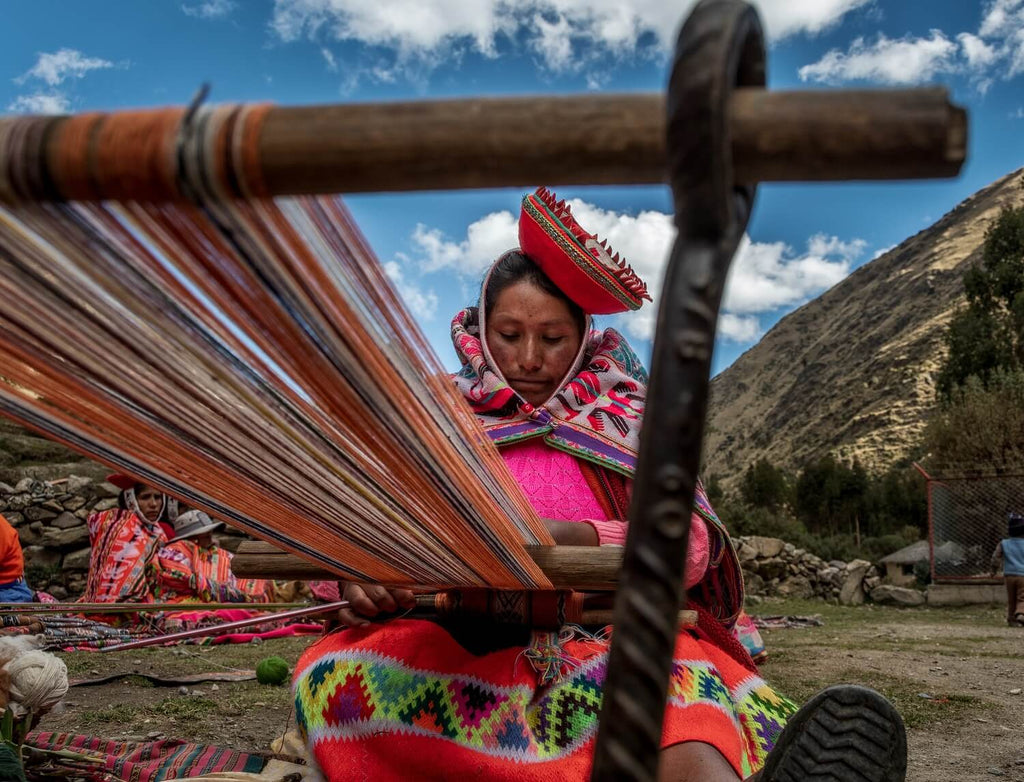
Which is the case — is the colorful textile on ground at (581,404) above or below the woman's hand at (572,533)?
above

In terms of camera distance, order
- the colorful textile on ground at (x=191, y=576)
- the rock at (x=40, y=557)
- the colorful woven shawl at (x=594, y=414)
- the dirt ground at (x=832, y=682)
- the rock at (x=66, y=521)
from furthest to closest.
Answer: the rock at (x=66, y=521) → the rock at (x=40, y=557) → the colorful textile on ground at (x=191, y=576) → the dirt ground at (x=832, y=682) → the colorful woven shawl at (x=594, y=414)

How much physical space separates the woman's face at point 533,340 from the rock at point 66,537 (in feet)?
29.9

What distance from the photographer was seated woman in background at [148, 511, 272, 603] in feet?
24.6

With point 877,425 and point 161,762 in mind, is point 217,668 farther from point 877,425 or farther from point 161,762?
point 877,425

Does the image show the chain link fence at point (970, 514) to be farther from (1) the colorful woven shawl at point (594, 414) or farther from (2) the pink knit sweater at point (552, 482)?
(2) the pink knit sweater at point (552, 482)

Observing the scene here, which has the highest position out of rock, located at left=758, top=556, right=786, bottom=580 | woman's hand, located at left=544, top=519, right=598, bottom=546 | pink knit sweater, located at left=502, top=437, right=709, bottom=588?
pink knit sweater, located at left=502, top=437, right=709, bottom=588

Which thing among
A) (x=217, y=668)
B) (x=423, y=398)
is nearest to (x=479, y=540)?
(x=423, y=398)

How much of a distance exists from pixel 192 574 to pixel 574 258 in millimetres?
6493

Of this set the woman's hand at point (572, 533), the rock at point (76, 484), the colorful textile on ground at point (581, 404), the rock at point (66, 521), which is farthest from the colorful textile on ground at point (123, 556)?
the woman's hand at point (572, 533)

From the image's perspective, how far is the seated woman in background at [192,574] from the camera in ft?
24.6

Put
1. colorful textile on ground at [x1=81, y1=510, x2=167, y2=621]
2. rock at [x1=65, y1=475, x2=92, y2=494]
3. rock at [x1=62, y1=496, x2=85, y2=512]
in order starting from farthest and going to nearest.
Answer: rock at [x1=65, y1=475, x2=92, y2=494] < rock at [x1=62, y1=496, x2=85, y2=512] < colorful textile on ground at [x1=81, y1=510, x2=167, y2=621]

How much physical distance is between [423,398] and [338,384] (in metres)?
0.16

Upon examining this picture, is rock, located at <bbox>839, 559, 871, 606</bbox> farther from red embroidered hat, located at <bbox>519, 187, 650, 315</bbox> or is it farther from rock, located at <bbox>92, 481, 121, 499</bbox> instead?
red embroidered hat, located at <bbox>519, 187, 650, 315</bbox>

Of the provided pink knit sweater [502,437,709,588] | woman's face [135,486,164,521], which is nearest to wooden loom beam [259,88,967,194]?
pink knit sweater [502,437,709,588]
